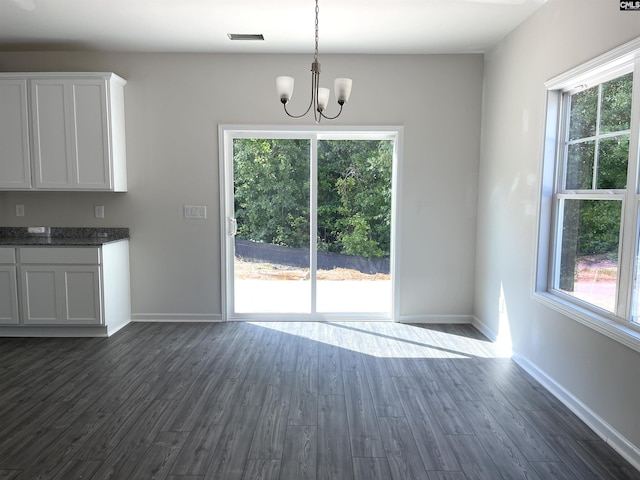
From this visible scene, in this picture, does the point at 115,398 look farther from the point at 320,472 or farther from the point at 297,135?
the point at 297,135

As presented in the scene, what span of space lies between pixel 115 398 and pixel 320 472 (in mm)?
1567

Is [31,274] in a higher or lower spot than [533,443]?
higher

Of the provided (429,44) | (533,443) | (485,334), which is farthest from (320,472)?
(429,44)

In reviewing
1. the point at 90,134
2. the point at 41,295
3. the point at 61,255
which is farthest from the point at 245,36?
the point at 41,295

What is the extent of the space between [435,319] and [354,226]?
132 cm

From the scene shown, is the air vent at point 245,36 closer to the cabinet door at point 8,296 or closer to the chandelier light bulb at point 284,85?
the chandelier light bulb at point 284,85

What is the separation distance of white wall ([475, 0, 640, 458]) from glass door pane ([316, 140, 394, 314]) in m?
1.00

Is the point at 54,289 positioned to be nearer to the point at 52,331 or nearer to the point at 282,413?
the point at 52,331

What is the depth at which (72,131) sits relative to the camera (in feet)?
13.5

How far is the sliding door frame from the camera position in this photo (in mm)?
4465

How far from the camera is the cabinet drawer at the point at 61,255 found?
3969 mm

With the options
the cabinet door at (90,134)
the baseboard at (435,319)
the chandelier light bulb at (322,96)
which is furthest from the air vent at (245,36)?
the baseboard at (435,319)

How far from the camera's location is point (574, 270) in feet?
9.82

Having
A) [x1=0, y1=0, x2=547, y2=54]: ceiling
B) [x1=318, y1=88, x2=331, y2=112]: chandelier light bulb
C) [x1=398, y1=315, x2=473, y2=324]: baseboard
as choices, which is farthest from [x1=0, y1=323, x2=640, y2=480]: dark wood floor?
[x1=0, y1=0, x2=547, y2=54]: ceiling
